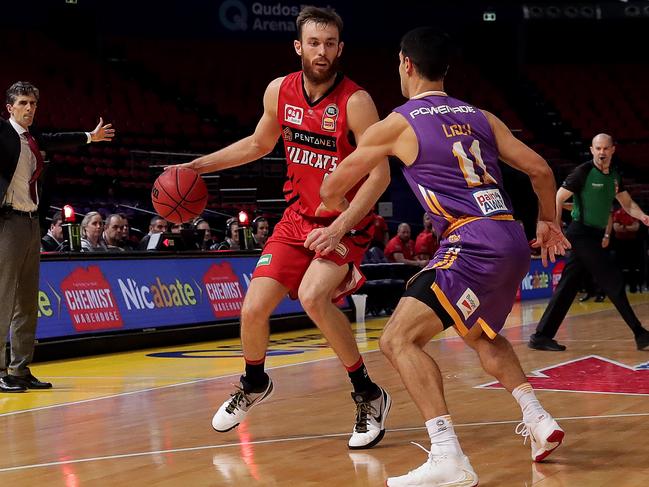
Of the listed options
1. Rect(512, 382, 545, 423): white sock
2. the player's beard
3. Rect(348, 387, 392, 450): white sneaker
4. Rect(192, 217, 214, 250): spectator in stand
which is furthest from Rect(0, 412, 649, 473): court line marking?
Rect(192, 217, 214, 250): spectator in stand

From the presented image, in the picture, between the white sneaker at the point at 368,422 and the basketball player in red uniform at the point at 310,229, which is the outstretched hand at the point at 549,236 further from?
the white sneaker at the point at 368,422

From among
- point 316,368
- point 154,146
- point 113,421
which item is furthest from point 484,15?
point 113,421

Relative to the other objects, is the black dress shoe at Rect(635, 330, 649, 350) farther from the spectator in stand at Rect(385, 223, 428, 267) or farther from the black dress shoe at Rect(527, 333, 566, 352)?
the spectator in stand at Rect(385, 223, 428, 267)

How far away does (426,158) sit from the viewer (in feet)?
14.1

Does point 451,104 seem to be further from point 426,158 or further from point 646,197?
Answer: point 646,197

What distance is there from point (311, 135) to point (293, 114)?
0.56ft

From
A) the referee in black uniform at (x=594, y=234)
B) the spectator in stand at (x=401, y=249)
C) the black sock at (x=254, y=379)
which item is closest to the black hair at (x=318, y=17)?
the black sock at (x=254, y=379)

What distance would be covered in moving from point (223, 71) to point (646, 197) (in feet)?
39.4

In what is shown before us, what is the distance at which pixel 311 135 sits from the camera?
5293mm

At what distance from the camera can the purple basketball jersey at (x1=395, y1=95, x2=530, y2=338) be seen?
13.8ft

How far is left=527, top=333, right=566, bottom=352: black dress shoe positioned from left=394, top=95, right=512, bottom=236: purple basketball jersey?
5.59 m

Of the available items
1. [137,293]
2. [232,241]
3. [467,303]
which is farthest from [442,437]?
[232,241]

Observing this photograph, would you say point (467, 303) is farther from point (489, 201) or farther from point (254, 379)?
point (254, 379)

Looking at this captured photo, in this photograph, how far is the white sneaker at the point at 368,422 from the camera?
16.1 feet
